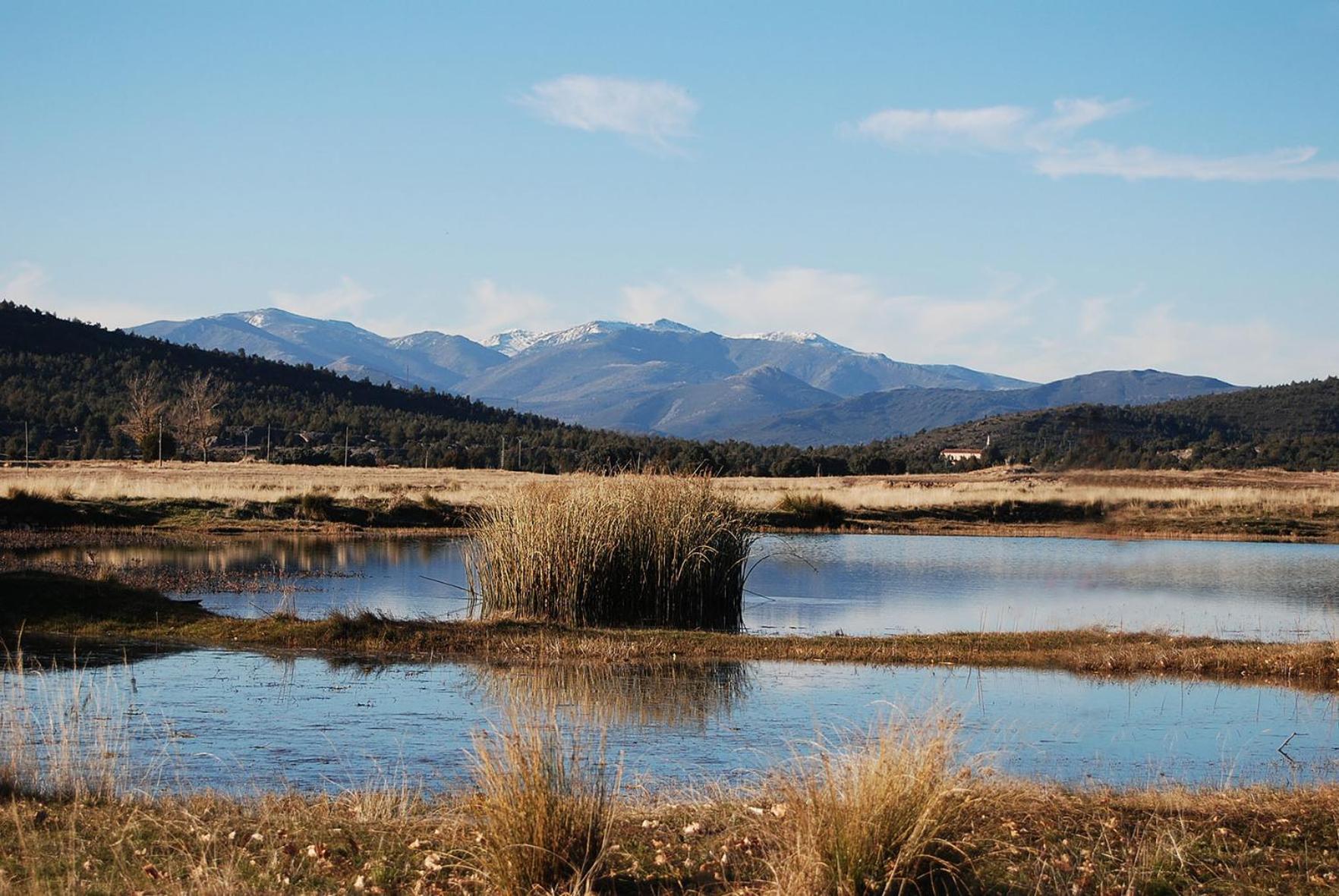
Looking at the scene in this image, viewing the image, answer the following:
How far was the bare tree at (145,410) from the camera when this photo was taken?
71.6 metres

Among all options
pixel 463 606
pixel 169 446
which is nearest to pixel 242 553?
pixel 463 606

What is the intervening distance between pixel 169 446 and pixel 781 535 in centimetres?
4549

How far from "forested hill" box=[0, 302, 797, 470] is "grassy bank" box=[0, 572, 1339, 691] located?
49.1 metres

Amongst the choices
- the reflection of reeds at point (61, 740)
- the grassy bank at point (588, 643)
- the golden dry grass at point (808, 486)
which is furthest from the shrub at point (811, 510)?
the reflection of reeds at point (61, 740)

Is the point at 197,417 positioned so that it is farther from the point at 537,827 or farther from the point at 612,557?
the point at 537,827

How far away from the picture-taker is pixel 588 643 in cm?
1875

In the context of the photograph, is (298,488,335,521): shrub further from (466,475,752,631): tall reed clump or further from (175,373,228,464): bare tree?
(175,373,228,464): bare tree

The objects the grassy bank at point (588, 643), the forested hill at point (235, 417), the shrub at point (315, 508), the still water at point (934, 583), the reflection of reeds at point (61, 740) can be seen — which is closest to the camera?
the reflection of reeds at point (61, 740)

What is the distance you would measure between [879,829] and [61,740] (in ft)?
25.6

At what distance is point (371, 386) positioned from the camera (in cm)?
12050

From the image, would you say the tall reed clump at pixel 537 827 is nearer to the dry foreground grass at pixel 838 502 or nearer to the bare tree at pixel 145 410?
the dry foreground grass at pixel 838 502

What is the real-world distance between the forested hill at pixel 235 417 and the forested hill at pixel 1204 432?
1780cm

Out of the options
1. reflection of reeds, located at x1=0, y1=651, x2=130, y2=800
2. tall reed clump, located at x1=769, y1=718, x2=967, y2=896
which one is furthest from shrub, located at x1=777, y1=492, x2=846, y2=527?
→ tall reed clump, located at x1=769, y1=718, x2=967, y2=896

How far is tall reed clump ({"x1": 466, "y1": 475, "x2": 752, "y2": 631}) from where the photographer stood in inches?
855
